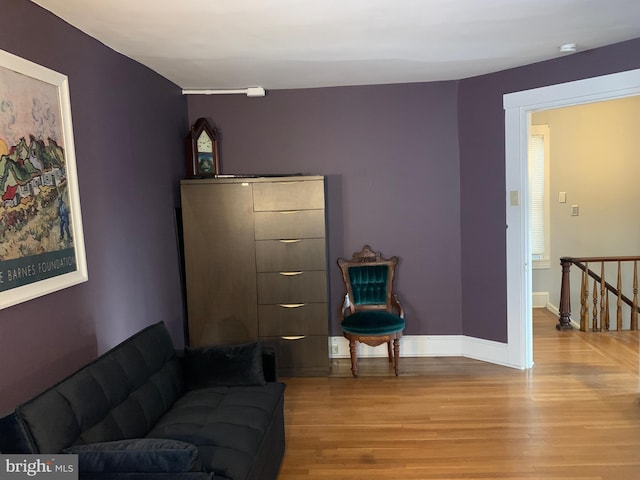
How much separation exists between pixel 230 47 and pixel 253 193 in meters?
1.16

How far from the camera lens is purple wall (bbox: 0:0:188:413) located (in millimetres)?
2184

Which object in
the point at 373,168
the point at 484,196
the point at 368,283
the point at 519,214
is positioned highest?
the point at 373,168

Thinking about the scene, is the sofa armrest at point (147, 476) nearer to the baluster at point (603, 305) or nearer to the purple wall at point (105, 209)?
the purple wall at point (105, 209)

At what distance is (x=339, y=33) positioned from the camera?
2.87 metres

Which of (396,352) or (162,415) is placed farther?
(396,352)

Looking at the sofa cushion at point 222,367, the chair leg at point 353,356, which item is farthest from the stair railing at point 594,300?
the sofa cushion at point 222,367

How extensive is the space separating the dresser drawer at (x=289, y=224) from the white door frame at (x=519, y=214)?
1.55 meters

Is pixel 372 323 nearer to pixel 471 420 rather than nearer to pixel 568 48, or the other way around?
pixel 471 420

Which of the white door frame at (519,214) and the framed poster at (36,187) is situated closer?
the framed poster at (36,187)

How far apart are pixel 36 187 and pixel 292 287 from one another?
83.6 inches

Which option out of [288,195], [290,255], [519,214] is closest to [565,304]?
[519,214]

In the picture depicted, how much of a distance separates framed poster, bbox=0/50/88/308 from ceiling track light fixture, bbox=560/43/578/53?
308 centimetres

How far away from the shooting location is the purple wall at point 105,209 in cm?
218

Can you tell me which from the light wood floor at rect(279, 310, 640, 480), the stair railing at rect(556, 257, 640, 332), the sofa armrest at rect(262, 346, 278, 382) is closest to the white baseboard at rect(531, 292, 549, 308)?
the stair railing at rect(556, 257, 640, 332)
